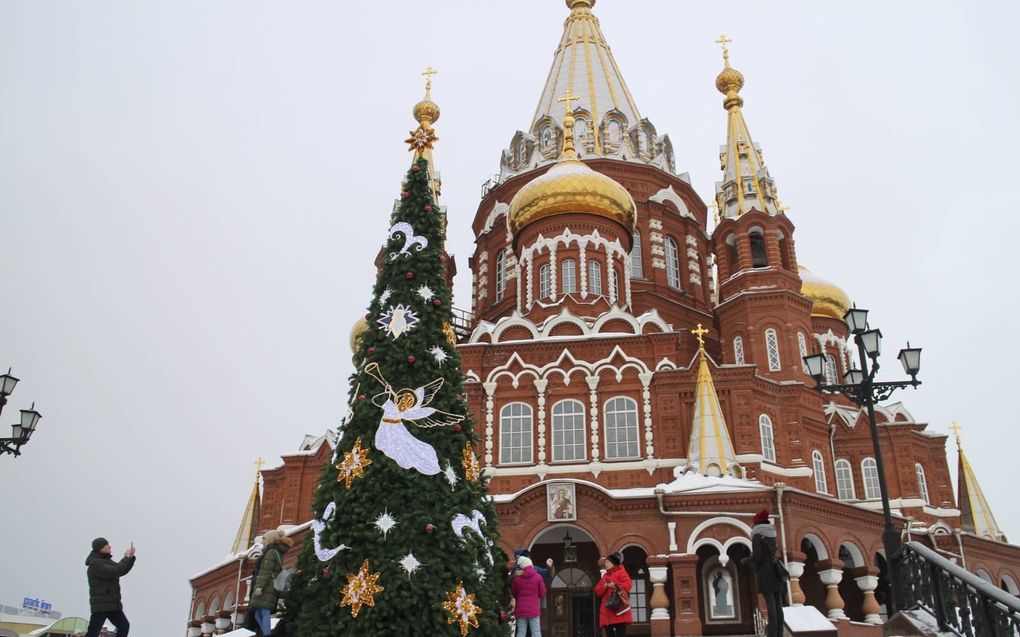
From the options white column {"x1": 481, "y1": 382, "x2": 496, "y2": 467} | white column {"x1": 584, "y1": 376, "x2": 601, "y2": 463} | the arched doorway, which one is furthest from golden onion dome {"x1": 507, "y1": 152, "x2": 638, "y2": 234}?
the arched doorway

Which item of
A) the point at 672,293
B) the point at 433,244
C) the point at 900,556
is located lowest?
the point at 900,556

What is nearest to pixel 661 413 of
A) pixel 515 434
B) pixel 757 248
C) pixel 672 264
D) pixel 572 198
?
pixel 515 434

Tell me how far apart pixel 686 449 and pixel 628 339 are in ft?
10.4

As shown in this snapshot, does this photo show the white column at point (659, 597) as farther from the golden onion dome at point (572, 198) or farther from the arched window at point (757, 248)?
the arched window at point (757, 248)

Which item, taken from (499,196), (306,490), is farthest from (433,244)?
(499,196)

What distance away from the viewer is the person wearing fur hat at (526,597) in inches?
381

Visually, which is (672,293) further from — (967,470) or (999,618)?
(999,618)

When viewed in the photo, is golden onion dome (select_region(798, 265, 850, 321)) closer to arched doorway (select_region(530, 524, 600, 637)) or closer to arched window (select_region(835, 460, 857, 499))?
arched window (select_region(835, 460, 857, 499))

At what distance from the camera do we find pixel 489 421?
22.1m

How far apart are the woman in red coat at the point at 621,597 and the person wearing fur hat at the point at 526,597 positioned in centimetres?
69

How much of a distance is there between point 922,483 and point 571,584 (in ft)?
43.1

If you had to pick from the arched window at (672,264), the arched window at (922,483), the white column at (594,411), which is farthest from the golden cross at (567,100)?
the arched window at (922,483)

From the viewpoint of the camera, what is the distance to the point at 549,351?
22.7 meters

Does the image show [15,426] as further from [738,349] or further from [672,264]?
[672,264]
